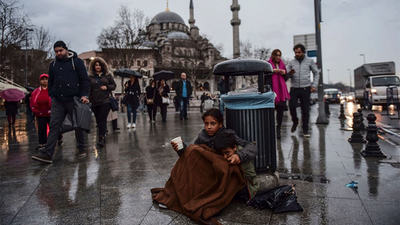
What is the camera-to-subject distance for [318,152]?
5.50 meters

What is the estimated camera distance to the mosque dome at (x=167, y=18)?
95.5 m

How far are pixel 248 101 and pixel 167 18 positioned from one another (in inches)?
3850

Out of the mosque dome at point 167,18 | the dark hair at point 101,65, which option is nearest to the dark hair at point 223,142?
the dark hair at point 101,65

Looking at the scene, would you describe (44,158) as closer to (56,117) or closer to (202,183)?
(56,117)

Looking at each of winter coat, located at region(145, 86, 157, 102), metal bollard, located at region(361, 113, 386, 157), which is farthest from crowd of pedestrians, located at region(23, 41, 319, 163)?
metal bollard, located at region(361, 113, 386, 157)

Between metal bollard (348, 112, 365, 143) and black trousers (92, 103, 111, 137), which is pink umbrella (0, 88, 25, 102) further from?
metal bollard (348, 112, 365, 143)

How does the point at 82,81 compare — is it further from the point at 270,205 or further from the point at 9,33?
the point at 9,33

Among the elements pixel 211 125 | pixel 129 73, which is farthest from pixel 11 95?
pixel 211 125

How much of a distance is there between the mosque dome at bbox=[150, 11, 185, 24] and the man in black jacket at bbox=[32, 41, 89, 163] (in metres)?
93.4

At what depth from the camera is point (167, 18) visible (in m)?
96.2

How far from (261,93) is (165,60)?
73.9m

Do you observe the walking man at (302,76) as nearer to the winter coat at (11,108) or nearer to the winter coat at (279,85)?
the winter coat at (279,85)

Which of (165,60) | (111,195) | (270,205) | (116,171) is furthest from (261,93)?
(165,60)

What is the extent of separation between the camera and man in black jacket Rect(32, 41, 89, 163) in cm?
527
